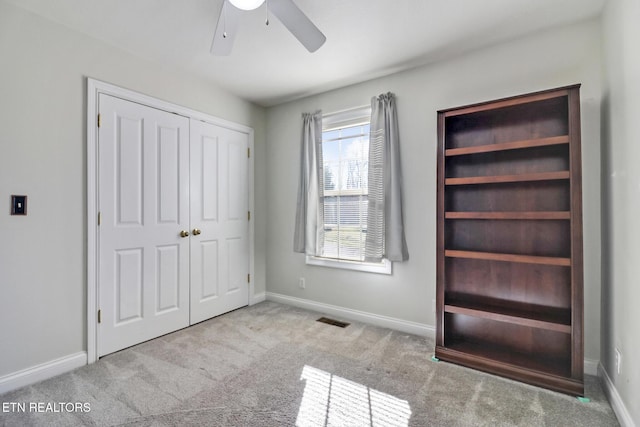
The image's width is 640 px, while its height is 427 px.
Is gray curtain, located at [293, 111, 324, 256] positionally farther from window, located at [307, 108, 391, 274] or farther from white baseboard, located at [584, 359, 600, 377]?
white baseboard, located at [584, 359, 600, 377]

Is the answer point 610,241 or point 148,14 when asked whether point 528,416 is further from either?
point 148,14

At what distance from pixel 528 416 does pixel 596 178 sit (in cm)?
160

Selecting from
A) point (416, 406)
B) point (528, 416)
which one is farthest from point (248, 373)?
point (528, 416)

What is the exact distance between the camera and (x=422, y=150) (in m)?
2.74

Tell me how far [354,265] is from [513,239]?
1.47m

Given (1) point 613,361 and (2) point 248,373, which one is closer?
(1) point 613,361

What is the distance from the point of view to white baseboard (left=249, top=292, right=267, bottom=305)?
3691mm

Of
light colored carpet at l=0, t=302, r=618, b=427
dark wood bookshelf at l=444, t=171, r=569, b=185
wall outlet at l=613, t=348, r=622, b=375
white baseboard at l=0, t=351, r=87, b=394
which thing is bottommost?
light colored carpet at l=0, t=302, r=618, b=427

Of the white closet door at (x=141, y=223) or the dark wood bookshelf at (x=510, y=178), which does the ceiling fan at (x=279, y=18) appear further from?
the dark wood bookshelf at (x=510, y=178)

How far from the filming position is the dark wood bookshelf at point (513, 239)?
1914 millimetres

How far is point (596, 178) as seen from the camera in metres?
2.05

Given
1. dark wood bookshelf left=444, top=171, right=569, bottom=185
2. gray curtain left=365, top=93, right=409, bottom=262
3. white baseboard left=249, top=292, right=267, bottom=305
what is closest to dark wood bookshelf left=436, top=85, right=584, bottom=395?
dark wood bookshelf left=444, top=171, right=569, bottom=185

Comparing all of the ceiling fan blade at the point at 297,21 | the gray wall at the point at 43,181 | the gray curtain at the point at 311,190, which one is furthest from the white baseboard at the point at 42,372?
the ceiling fan blade at the point at 297,21

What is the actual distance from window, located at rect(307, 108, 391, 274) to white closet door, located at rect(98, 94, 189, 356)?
147cm
